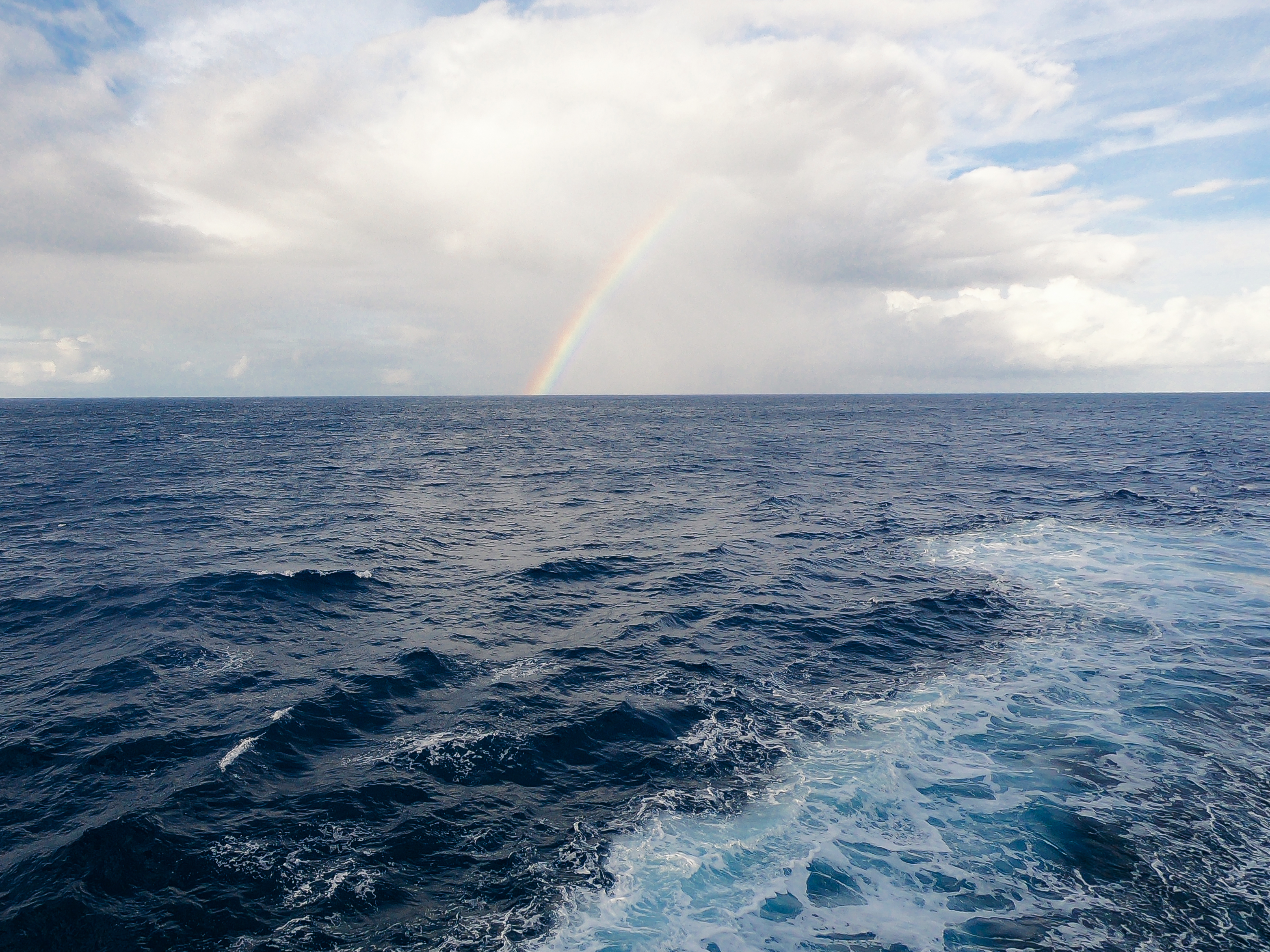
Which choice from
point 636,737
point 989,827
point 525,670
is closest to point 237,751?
point 525,670

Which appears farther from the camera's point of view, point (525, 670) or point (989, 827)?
point (525, 670)

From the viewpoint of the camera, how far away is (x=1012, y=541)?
4266 cm

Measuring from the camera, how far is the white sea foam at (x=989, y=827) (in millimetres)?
13148

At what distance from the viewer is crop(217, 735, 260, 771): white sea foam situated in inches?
707

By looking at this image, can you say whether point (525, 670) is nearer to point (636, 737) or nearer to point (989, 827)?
point (636, 737)

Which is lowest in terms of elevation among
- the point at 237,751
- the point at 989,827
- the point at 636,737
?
the point at 989,827

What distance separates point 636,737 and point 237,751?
11.7 meters

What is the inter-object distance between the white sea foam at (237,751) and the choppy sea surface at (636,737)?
0.35 ft

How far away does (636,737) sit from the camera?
65.5ft

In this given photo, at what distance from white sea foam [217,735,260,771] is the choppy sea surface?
11 centimetres

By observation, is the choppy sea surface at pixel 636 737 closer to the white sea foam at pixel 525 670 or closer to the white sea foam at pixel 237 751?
the white sea foam at pixel 237 751

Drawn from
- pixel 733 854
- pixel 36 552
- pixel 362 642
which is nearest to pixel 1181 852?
pixel 733 854

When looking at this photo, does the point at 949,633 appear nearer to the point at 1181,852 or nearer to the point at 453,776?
the point at 1181,852

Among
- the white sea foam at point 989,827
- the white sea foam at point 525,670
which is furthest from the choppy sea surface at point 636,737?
the white sea foam at point 525,670
